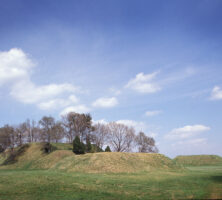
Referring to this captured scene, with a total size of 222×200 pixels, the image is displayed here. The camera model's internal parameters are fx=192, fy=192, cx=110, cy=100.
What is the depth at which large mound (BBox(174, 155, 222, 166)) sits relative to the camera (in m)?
69.2

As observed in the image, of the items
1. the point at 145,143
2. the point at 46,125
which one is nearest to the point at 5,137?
the point at 46,125

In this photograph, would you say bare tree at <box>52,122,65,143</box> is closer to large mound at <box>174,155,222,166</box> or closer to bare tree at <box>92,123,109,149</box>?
bare tree at <box>92,123,109,149</box>

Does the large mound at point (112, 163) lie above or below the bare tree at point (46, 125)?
below

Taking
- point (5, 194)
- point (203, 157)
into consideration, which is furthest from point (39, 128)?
point (5, 194)

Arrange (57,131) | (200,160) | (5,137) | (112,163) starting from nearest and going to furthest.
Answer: (112,163), (5,137), (200,160), (57,131)

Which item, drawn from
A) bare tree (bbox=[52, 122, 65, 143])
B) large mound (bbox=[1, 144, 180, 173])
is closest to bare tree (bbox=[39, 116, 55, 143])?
bare tree (bbox=[52, 122, 65, 143])

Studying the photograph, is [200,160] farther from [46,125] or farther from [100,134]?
[46,125]

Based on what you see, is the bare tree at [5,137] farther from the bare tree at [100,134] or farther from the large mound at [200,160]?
the large mound at [200,160]

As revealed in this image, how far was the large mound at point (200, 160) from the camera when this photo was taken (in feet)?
227

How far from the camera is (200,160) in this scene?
236 ft

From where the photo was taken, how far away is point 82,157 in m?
42.8

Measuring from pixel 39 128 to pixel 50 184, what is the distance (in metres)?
75.0

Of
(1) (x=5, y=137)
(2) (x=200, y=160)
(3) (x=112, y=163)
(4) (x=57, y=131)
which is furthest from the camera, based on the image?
(4) (x=57, y=131)

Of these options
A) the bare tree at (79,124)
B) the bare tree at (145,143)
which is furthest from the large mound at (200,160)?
the bare tree at (79,124)
